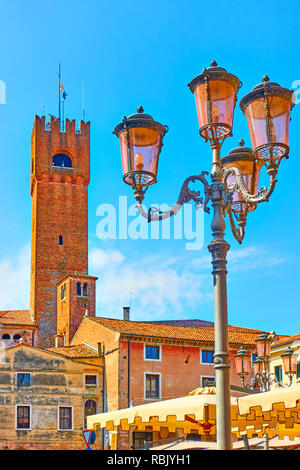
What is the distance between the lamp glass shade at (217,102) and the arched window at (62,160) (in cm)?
4698

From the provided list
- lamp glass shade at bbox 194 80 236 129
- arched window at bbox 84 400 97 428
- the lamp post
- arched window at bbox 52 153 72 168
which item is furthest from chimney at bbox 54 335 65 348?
lamp glass shade at bbox 194 80 236 129

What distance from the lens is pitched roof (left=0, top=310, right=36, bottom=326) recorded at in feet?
155

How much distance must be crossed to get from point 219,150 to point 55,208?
45.7 m

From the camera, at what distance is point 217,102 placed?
6949mm

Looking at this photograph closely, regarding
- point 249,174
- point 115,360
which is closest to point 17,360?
point 115,360

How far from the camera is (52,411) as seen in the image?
113 feet

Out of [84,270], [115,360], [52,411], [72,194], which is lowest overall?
[52,411]

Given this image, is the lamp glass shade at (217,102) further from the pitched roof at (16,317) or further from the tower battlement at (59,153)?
the tower battlement at (59,153)

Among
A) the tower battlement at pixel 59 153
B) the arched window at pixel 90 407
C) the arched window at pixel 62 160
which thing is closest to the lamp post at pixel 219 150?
the arched window at pixel 90 407

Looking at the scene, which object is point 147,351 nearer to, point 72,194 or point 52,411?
point 52,411

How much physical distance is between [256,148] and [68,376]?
30.3 meters

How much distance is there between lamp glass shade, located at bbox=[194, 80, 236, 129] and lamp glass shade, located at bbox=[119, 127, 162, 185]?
1.90 feet

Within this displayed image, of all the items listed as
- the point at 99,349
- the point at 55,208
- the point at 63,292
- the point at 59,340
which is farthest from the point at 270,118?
the point at 55,208

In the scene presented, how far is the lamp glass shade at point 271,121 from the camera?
6.68 m
